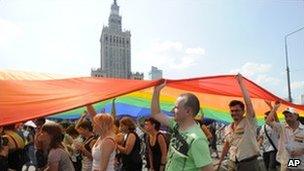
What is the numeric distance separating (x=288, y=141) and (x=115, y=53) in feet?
501

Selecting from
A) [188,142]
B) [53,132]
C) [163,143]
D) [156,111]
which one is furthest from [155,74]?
[188,142]

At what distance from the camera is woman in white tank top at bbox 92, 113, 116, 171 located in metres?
6.03

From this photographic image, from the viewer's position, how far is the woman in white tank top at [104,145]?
19.8 ft

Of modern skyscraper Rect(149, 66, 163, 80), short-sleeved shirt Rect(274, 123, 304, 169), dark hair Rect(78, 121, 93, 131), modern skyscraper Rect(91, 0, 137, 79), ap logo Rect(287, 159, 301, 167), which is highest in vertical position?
modern skyscraper Rect(91, 0, 137, 79)

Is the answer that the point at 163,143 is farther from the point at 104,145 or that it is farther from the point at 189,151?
the point at 189,151

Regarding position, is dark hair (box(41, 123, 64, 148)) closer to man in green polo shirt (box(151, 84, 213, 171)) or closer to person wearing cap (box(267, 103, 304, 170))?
man in green polo shirt (box(151, 84, 213, 171))

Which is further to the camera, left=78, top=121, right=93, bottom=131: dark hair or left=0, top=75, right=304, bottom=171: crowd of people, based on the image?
left=78, top=121, right=93, bottom=131: dark hair

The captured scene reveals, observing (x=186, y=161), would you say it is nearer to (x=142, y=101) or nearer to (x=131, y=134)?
(x=131, y=134)

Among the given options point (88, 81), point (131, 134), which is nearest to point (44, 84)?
point (88, 81)

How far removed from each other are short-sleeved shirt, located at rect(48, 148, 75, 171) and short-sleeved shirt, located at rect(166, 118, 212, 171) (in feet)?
5.82

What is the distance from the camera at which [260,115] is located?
47.4ft

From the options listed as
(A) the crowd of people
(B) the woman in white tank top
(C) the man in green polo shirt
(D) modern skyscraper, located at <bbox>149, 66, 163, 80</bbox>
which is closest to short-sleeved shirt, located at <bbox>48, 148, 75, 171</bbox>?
(A) the crowd of people

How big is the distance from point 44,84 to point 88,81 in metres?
0.57

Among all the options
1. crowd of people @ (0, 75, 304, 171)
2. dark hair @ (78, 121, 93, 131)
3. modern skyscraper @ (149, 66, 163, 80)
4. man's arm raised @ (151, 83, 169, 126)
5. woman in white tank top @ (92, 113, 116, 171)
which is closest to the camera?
crowd of people @ (0, 75, 304, 171)
